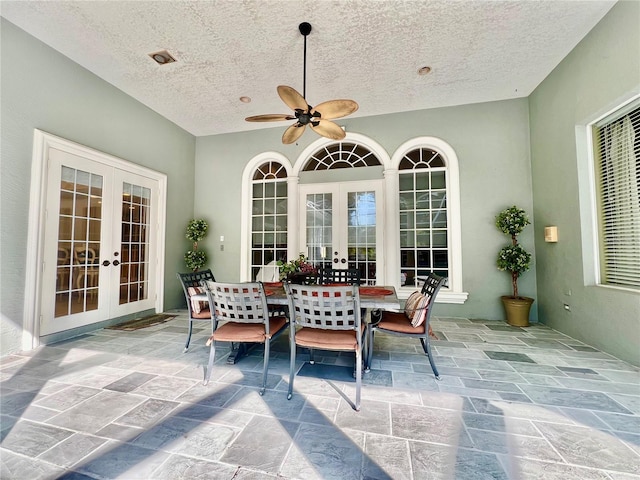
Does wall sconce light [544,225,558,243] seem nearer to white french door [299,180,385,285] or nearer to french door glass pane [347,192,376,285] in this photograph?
white french door [299,180,385,285]

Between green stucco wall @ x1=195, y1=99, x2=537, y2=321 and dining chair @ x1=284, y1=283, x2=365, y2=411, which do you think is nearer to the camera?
dining chair @ x1=284, y1=283, x2=365, y2=411

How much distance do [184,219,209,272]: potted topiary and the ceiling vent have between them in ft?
8.64

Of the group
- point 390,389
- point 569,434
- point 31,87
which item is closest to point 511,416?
point 569,434

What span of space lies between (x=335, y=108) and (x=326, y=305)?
187cm

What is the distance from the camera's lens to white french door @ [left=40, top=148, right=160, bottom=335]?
3225 mm

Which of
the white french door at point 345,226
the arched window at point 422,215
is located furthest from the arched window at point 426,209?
the white french door at point 345,226

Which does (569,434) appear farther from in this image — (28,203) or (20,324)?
(28,203)

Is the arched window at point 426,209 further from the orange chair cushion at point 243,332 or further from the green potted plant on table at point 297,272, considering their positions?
the orange chair cushion at point 243,332

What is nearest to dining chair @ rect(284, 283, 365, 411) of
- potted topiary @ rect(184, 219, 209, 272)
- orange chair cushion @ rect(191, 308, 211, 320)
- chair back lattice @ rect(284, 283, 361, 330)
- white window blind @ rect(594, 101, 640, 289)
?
chair back lattice @ rect(284, 283, 361, 330)

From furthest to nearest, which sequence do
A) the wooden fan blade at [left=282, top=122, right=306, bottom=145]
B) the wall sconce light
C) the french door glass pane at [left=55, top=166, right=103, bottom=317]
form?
1. the wall sconce light
2. the french door glass pane at [left=55, top=166, right=103, bottom=317]
3. the wooden fan blade at [left=282, top=122, right=306, bottom=145]

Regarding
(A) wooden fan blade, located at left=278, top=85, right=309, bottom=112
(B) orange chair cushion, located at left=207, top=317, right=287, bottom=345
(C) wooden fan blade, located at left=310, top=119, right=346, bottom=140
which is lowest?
(B) orange chair cushion, located at left=207, top=317, right=287, bottom=345

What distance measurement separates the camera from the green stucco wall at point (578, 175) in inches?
100

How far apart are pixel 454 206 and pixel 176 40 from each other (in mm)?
4416

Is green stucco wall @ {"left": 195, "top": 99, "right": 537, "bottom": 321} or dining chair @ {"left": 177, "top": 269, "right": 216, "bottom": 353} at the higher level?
green stucco wall @ {"left": 195, "top": 99, "right": 537, "bottom": 321}
